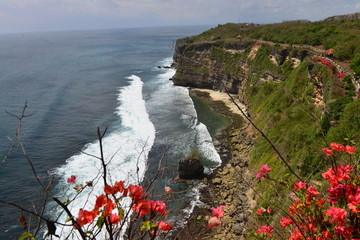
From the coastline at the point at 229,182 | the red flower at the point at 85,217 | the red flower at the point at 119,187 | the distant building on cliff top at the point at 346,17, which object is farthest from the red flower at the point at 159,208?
the distant building on cliff top at the point at 346,17

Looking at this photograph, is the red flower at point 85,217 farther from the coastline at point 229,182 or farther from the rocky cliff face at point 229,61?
the rocky cliff face at point 229,61

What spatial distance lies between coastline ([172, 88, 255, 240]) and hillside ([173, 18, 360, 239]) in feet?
0.41

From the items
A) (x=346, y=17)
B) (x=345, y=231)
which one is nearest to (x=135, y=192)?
(x=345, y=231)

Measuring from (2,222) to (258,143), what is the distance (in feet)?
94.2

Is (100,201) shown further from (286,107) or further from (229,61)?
(229,61)

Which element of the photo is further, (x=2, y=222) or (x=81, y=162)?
(x=81, y=162)

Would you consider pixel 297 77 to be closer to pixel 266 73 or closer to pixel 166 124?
pixel 266 73

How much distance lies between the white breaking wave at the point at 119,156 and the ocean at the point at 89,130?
0.12m

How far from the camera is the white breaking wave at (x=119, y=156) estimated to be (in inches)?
1074

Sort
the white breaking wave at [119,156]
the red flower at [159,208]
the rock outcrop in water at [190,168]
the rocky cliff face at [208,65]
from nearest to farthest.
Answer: the red flower at [159,208]
the white breaking wave at [119,156]
the rock outcrop in water at [190,168]
the rocky cliff face at [208,65]

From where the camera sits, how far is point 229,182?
29.7 m

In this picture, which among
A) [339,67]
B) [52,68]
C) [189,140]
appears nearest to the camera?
[339,67]

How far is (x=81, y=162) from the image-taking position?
3500 cm

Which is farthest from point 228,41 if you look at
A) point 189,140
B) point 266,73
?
point 189,140
